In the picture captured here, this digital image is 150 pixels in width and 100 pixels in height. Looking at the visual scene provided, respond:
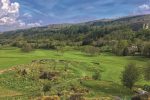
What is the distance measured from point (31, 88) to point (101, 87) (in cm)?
1790

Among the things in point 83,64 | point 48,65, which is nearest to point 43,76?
point 48,65

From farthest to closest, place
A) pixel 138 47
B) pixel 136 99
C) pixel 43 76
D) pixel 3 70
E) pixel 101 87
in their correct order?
pixel 138 47 → pixel 3 70 → pixel 43 76 → pixel 101 87 → pixel 136 99

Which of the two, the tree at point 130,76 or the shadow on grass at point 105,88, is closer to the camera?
the shadow on grass at point 105,88

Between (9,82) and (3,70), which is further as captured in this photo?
(3,70)

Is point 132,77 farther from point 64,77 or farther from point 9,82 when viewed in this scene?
point 9,82

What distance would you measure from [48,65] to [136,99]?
82740 millimetres

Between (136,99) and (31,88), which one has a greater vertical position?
(136,99)

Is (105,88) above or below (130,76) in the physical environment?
below

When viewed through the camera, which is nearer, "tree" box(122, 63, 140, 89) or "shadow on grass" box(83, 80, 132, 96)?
"shadow on grass" box(83, 80, 132, 96)

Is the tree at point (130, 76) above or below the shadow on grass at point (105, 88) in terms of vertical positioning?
above

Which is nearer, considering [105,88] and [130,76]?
[105,88]

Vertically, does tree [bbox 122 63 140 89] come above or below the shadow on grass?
above

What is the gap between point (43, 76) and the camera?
96.2m

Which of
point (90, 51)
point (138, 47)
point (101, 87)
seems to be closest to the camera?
point (101, 87)
